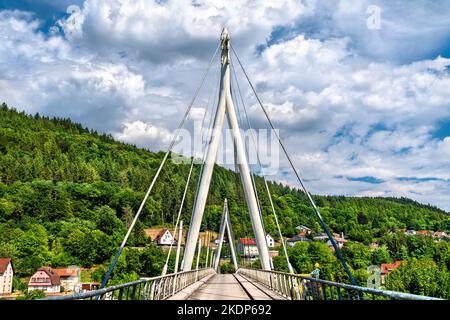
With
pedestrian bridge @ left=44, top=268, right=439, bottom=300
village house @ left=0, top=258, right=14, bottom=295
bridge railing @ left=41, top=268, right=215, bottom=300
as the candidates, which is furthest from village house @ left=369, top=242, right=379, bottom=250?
bridge railing @ left=41, top=268, right=215, bottom=300

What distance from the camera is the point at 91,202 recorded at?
97.1 metres

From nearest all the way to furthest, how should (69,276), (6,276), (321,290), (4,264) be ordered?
(321,290)
(4,264)
(6,276)
(69,276)

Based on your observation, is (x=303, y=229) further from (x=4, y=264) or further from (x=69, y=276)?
(x=4, y=264)

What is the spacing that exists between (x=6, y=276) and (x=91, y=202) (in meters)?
35.7

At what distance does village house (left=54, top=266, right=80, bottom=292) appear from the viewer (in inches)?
2491

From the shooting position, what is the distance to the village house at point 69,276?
63.3 metres

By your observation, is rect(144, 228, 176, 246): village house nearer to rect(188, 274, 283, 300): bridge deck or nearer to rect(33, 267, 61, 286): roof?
rect(33, 267, 61, 286): roof

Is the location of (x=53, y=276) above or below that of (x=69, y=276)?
above

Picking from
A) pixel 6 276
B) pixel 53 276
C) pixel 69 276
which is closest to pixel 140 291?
pixel 53 276

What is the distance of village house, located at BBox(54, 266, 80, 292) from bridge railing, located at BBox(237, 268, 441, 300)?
5582 cm

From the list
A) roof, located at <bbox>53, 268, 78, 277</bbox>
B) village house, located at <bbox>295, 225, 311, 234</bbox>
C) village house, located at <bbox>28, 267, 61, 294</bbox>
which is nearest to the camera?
village house, located at <bbox>28, 267, 61, 294</bbox>

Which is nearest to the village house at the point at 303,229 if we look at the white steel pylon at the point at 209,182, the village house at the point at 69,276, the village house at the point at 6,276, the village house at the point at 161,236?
the village house at the point at 161,236

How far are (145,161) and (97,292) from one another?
137927 millimetres

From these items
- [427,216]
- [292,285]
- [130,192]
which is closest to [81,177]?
[130,192]
